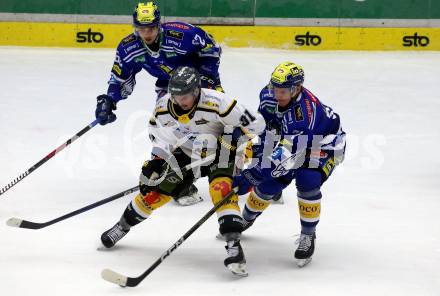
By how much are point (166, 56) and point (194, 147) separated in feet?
4.46

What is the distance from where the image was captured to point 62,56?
10.7 m

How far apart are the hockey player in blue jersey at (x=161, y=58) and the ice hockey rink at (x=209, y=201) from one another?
2.20 feet

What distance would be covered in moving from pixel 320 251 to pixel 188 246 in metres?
0.75

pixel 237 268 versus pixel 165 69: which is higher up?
pixel 165 69

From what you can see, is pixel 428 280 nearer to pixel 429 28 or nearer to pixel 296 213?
pixel 296 213

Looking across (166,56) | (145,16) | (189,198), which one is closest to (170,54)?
(166,56)

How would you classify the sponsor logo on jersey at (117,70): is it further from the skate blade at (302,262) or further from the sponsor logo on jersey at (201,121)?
the skate blade at (302,262)

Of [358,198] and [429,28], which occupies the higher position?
[429,28]

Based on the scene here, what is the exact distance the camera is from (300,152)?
4801mm

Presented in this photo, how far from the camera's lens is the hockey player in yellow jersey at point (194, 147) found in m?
4.59

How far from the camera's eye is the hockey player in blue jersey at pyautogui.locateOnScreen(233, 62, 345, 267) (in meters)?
4.75

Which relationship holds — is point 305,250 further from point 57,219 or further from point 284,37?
point 284,37

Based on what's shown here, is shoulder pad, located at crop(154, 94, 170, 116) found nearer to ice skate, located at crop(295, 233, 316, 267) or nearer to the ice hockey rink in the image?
the ice hockey rink

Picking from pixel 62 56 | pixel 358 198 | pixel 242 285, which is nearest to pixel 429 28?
pixel 62 56
